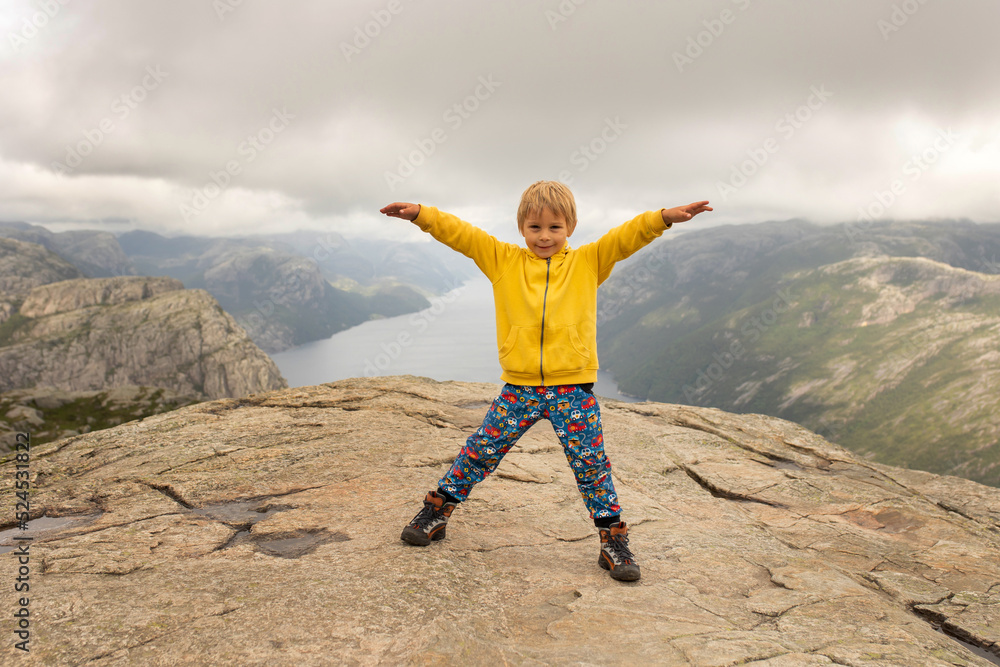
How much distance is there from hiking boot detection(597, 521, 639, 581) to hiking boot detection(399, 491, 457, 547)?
2.07 metres

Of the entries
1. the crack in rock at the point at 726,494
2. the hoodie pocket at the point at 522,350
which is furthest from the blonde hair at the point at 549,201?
the crack in rock at the point at 726,494

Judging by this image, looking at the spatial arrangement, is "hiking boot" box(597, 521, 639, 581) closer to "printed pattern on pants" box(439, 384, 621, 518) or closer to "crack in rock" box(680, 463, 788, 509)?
"printed pattern on pants" box(439, 384, 621, 518)

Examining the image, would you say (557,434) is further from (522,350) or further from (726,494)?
(726,494)

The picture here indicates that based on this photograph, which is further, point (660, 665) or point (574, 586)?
point (574, 586)

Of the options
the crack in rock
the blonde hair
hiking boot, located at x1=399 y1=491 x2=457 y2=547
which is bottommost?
the crack in rock

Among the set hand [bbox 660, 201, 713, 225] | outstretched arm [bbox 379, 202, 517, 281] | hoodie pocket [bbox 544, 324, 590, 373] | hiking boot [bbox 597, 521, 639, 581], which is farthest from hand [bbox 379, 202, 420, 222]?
hiking boot [bbox 597, 521, 639, 581]

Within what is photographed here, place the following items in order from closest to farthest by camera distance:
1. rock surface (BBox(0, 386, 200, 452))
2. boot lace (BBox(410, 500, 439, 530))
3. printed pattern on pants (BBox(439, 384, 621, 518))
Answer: printed pattern on pants (BBox(439, 384, 621, 518)) < boot lace (BBox(410, 500, 439, 530)) < rock surface (BBox(0, 386, 200, 452))

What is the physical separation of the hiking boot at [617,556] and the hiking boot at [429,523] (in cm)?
207

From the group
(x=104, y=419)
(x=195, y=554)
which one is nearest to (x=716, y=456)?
(x=195, y=554)

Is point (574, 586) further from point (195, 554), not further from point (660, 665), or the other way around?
point (195, 554)

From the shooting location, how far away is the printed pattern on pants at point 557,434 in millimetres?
6453

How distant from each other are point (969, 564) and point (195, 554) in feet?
39.9

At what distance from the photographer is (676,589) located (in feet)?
20.7

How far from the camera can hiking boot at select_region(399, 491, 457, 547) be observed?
673cm
